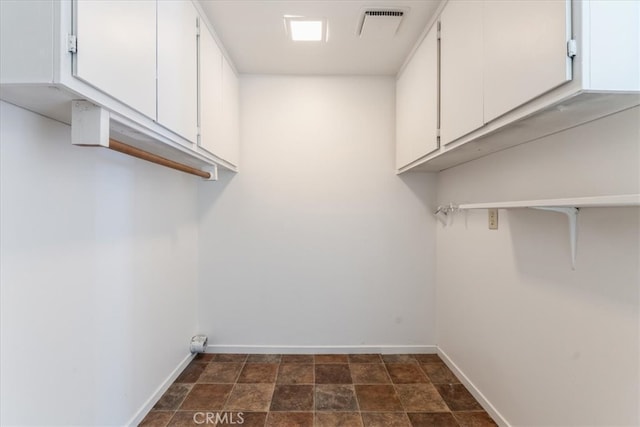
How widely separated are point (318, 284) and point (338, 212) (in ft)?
2.17

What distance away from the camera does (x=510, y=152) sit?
5.22ft

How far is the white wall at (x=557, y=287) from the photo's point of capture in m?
1.02

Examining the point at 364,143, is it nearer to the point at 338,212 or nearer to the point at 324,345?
the point at 338,212

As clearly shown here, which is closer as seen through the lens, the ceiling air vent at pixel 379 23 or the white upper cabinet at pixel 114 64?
the white upper cabinet at pixel 114 64

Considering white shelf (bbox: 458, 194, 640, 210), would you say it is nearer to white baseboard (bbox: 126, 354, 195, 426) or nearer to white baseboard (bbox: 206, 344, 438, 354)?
white baseboard (bbox: 206, 344, 438, 354)

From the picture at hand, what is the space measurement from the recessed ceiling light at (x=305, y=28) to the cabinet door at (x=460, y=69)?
743 millimetres

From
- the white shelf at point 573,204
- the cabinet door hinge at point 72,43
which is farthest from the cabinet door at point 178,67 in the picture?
the white shelf at point 573,204

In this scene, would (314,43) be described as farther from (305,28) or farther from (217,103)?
(217,103)

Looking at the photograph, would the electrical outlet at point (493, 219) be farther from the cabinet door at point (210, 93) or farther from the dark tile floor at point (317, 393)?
the cabinet door at point (210, 93)

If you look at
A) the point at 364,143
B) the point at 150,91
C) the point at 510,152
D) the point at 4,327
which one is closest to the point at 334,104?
the point at 364,143

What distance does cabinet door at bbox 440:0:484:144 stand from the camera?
1295mm

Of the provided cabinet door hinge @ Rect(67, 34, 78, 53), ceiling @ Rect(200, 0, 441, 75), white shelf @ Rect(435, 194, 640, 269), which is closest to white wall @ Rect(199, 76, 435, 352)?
ceiling @ Rect(200, 0, 441, 75)

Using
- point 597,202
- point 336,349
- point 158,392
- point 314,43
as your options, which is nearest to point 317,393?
point 336,349

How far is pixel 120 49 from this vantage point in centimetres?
100
